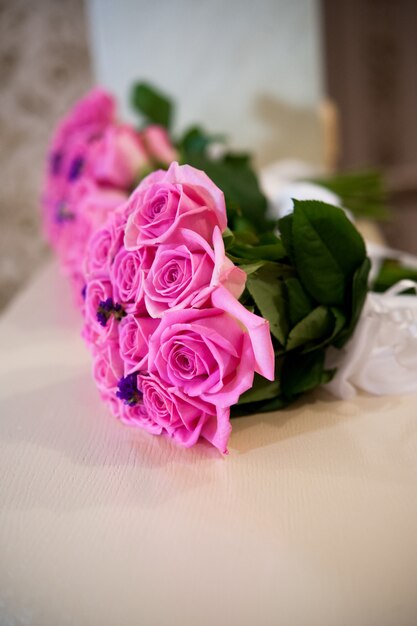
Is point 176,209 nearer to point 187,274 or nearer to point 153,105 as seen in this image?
point 187,274

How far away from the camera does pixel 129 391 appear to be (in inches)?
16.5

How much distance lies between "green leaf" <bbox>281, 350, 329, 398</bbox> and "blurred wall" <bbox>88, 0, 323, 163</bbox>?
1230 mm

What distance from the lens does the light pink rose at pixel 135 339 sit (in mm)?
413

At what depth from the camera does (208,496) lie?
0.36 m

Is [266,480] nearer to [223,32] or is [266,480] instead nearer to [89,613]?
[89,613]

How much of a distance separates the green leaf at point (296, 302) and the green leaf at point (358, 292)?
4 centimetres

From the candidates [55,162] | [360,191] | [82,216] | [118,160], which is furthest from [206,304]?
[360,191]

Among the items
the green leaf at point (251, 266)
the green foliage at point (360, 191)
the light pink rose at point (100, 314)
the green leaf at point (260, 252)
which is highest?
the green leaf at point (251, 266)

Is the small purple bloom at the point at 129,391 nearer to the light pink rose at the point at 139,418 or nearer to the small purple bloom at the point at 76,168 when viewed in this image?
the light pink rose at the point at 139,418

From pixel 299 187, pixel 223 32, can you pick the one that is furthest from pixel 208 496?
pixel 223 32

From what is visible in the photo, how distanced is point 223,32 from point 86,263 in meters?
1.30

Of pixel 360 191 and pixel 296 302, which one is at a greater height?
pixel 296 302

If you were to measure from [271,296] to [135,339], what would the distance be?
0.11 metres

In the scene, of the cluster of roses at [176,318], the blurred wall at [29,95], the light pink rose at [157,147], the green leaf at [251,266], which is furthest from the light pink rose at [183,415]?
the blurred wall at [29,95]
